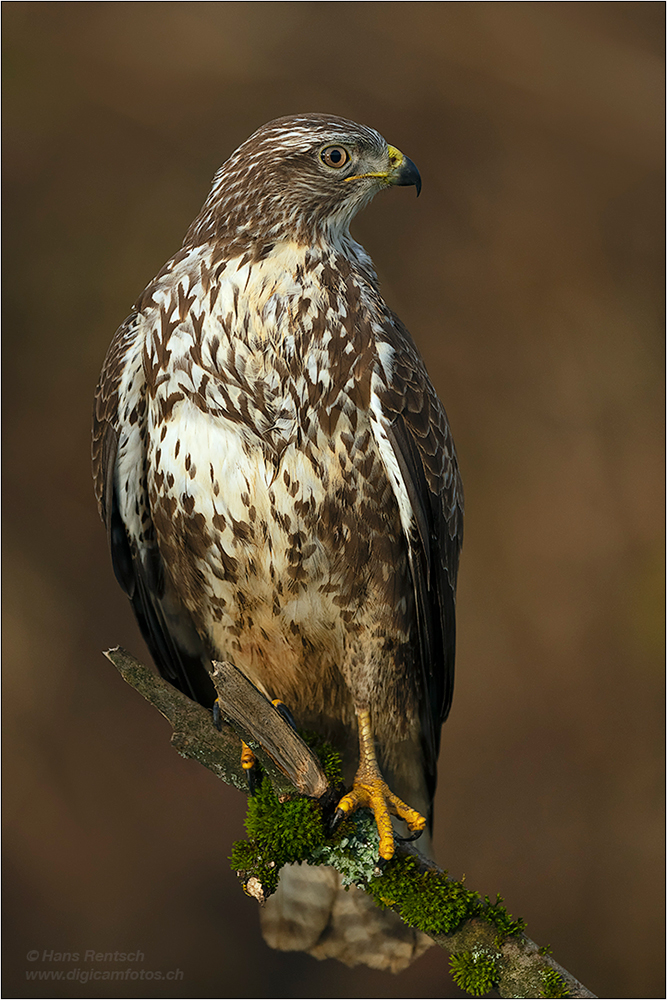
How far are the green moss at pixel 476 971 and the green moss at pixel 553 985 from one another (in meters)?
0.13

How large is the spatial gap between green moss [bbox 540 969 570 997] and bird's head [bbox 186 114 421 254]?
215 centimetres

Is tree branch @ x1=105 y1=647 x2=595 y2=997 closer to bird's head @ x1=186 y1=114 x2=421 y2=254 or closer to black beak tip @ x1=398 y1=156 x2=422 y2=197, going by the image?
bird's head @ x1=186 y1=114 x2=421 y2=254

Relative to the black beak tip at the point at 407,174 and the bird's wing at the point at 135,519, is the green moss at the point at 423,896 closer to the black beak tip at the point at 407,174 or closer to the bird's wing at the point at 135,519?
the bird's wing at the point at 135,519

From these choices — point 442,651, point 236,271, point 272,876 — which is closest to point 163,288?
point 236,271

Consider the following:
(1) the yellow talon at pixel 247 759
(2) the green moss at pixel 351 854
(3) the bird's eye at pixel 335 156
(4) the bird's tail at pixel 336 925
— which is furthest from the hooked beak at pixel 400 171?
(4) the bird's tail at pixel 336 925

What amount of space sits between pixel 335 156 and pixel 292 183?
0.17m

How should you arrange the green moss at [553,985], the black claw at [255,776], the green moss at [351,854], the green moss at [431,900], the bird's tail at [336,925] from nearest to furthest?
the green moss at [553,985]
the green moss at [431,900]
the green moss at [351,854]
the black claw at [255,776]
the bird's tail at [336,925]

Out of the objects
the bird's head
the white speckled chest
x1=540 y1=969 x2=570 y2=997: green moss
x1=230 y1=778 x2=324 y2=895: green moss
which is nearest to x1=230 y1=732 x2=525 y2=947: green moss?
x1=230 y1=778 x2=324 y2=895: green moss

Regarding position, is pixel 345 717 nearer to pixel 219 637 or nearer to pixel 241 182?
pixel 219 637

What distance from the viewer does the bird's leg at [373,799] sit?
242 cm

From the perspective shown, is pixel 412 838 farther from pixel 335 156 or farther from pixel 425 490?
pixel 335 156

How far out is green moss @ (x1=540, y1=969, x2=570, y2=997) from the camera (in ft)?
7.12

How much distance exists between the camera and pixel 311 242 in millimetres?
2459

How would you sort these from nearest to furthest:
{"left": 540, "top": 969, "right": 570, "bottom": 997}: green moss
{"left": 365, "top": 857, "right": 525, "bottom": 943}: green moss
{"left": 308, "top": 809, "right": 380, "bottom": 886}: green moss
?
{"left": 540, "top": 969, "right": 570, "bottom": 997}: green moss → {"left": 365, "top": 857, "right": 525, "bottom": 943}: green moss → {"left": 308, "top": 809, "right": 380, "bottom": 886}: green moss
